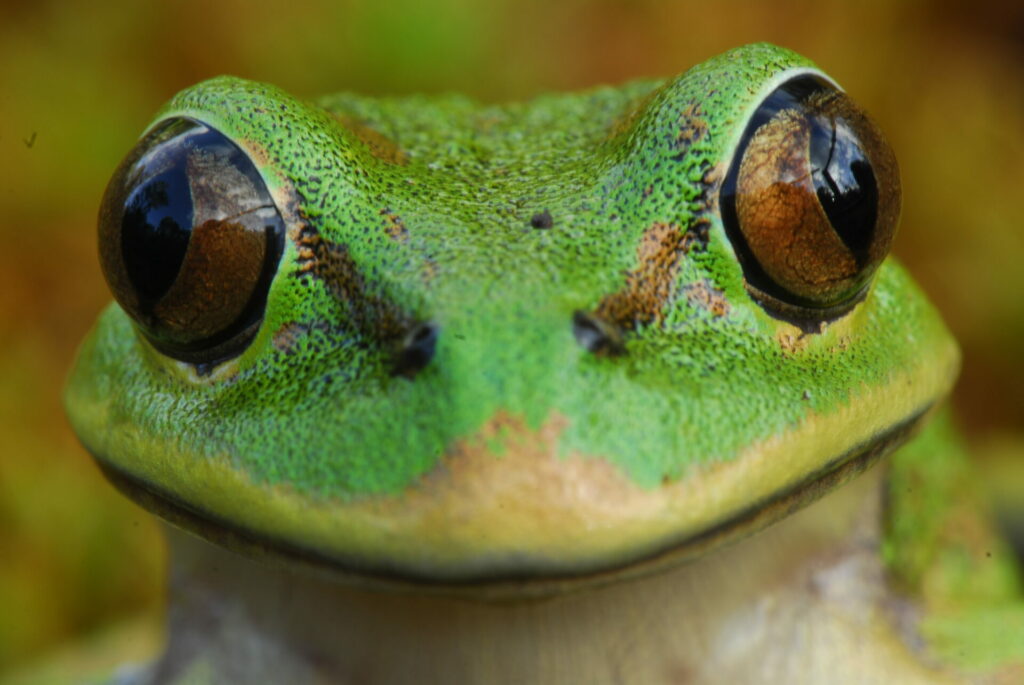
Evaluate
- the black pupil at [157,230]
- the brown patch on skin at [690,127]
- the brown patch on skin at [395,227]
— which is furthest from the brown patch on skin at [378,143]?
the brown patch on skin at [690,127]

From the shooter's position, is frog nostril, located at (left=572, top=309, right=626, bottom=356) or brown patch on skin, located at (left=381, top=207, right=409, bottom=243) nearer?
frog nostril, located at (left=572, top=309, right=626, bottom=356)

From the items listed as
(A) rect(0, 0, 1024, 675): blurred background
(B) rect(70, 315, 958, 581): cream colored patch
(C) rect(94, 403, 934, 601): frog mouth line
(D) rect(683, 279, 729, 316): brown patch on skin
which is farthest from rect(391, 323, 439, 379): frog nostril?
(A) rect(0, 0, 1024, 675): blurred background

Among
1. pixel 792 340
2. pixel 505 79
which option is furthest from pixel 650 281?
pixel 505 79

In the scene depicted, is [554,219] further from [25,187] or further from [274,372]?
[25,187]

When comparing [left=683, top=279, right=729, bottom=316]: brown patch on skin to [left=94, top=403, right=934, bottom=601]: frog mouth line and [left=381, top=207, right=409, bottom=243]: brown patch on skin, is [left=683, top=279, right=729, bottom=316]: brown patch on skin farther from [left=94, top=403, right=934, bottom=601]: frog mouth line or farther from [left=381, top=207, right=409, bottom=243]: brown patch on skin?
Result: [left=381, top=207, right=409, bottom=243]: brown patch on skin

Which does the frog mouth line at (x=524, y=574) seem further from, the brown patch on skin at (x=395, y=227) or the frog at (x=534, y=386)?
the brown patch on skin at (x=395, y=227)

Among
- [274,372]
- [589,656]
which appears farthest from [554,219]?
[589,656]
